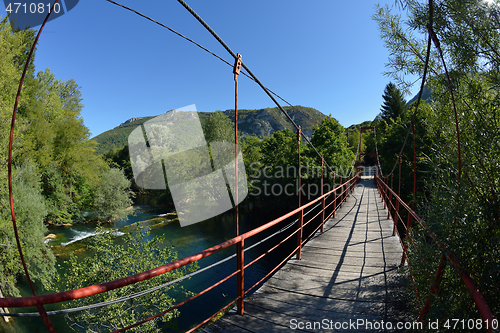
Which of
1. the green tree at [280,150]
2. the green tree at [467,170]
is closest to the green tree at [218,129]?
the green tree at [280,150]

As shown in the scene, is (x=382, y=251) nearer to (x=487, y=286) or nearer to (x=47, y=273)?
(x=487, y=286)

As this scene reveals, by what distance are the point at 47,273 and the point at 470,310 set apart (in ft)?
43.5

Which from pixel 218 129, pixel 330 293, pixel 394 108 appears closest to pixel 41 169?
pixel 218 129

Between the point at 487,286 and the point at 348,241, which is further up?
the point at 487,286

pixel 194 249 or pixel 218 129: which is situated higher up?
pixel 218 129

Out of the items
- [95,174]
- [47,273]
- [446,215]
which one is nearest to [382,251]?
[446,215]

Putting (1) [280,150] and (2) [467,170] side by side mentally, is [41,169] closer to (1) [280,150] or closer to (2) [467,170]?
(1) [280,150]

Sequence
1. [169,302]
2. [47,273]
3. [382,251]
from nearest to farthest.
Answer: [382,251]
[169,302]
[47,273]

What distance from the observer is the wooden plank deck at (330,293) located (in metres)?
1.88

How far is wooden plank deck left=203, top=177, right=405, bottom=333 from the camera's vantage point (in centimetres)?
188

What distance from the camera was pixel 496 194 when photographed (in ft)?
3.21

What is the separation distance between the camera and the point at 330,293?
7.75 feet

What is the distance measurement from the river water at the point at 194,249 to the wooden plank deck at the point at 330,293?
251 inches

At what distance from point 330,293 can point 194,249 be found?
1270 centimetres
